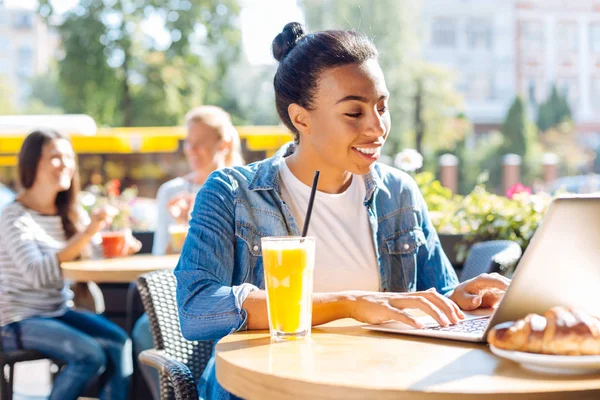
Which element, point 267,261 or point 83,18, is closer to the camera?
point 267,261

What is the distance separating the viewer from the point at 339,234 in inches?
68.0

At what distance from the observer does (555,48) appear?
4066 cm

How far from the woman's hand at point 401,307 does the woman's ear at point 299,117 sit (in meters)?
A: 0.46

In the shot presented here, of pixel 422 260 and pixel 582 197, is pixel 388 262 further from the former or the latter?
pixel 582 197

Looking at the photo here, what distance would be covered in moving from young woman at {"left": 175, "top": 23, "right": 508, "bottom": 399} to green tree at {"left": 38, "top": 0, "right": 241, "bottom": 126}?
19.6 m

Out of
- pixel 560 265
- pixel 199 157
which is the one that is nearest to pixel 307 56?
pixel 560 265

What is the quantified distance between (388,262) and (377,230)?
0.22 ft

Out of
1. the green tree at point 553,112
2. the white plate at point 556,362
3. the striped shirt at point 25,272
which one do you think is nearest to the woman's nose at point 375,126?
the white plate at point 556,362

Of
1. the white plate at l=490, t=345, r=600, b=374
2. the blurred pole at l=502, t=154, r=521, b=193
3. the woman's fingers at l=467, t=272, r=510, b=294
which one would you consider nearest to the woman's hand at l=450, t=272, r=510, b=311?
the woman's fingers at l=467, t=272, r=510, b=294

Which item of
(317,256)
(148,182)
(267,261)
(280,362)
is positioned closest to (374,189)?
(317,256)

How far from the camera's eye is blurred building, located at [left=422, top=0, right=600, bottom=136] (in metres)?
40.3

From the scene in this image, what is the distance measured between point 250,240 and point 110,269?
1.50 m

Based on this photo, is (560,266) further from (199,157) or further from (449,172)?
(449,172)

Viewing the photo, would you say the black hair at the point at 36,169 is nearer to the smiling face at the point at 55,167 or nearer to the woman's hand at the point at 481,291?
the smiling face at the point at 55,167
